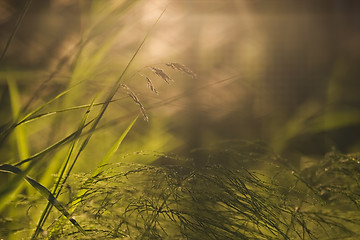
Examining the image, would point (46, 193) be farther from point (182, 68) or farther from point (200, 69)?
point (200, 69)

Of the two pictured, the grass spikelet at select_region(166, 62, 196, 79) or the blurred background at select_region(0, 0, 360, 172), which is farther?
the blurred background at select_region(0, 0, 360, 172)

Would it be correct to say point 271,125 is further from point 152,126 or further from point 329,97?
point 152,126

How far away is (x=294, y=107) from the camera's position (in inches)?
50.6

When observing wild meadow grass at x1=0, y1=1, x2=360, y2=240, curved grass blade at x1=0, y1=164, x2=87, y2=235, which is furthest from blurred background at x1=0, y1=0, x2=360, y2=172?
curved grass blade at x1=0, y1=164, x2=87, y2=235

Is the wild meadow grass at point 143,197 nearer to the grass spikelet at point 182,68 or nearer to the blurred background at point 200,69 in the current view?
the grass spikelet at point 182,68

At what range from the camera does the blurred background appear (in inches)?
30.4

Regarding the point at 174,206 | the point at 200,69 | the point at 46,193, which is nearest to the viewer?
the point at 46,193

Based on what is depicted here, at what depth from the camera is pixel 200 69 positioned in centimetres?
109

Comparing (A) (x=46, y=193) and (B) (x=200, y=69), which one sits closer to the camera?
(A) (x=46, y=193)

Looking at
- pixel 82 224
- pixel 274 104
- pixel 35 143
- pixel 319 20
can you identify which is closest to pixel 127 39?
pixel 35 143

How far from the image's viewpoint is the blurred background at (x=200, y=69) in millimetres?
772

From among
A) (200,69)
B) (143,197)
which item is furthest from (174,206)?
(200,69)

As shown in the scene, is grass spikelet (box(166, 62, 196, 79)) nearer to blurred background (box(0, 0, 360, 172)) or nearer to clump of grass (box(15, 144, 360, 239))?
clump of grass (box(15, 144, 360, 239))

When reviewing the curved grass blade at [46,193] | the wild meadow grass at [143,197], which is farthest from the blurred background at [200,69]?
the curved grass blade at [46,193]
